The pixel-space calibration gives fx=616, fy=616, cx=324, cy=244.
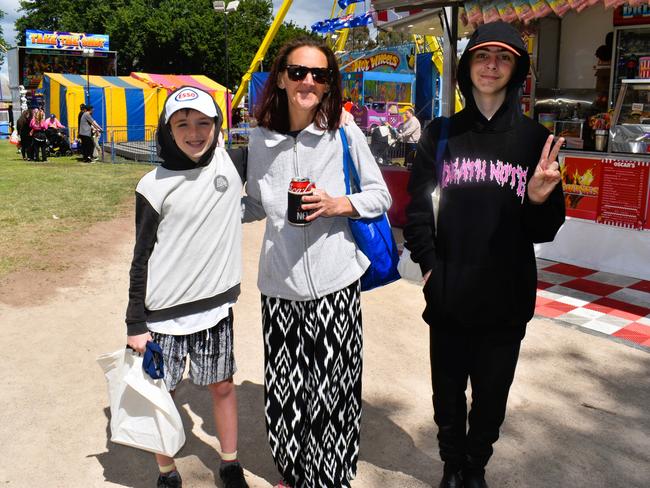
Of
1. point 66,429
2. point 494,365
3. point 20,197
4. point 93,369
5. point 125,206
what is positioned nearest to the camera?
point 494,365

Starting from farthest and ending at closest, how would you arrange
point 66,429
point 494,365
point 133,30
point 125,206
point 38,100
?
point 133,30 → point 38,100 → point 125,206 → point 66,429 → point 494,365

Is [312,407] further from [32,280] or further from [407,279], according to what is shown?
[32,280]

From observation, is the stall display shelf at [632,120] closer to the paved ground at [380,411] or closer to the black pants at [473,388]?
the paved ground at [380,411]

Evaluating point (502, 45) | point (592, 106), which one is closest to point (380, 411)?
point (502, 45)

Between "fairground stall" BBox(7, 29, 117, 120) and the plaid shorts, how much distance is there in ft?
122

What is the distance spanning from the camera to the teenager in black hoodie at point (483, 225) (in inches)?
89.6

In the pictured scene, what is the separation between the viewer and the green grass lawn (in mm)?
7582

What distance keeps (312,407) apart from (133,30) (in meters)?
53.3

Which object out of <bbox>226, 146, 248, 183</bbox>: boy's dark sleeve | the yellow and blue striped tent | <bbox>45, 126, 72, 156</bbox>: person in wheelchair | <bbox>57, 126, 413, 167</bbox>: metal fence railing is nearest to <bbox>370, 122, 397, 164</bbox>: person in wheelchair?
<bbox>57, 126, 413, 167</bbox>: metal fence railing

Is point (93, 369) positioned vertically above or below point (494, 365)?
below

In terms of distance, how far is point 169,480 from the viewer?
8.57ft

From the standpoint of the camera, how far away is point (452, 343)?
2482 millimetres

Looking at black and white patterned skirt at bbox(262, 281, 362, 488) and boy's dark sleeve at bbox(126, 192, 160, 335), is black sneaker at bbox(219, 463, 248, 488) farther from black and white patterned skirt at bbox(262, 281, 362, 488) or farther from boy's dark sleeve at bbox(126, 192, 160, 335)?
boy's dark sleeve at bbox(126, 192, 160, 335)

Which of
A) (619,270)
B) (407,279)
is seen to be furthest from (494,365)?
(619,270)
